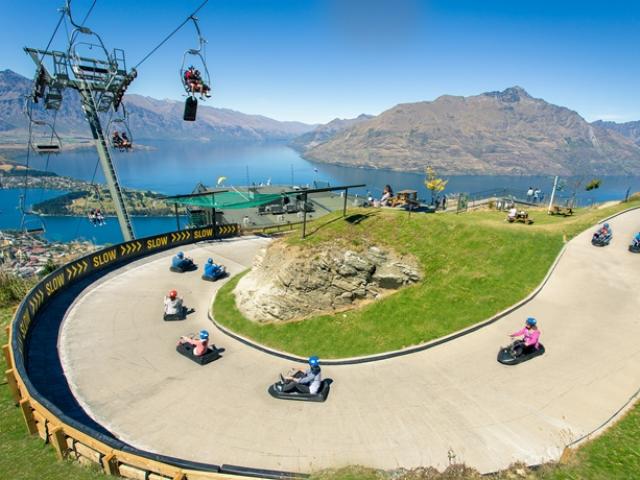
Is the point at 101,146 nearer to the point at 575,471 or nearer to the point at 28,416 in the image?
the point at 28,416

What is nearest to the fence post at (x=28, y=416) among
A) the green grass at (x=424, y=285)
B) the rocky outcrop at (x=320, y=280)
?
the green grass at (x=424, y=285)

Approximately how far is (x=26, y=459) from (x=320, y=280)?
12555 millimetres

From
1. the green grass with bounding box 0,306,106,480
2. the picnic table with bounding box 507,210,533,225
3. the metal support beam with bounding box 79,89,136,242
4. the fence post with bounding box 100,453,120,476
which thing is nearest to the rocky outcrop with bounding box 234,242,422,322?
the green grass with bounding box 0,306,106,480

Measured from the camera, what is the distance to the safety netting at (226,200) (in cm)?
2806

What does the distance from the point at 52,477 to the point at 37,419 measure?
2314 millimetres

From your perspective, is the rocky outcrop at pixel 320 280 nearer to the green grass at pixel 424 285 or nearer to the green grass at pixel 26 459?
the green grass at pixel 424 285

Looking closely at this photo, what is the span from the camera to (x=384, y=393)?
40.7ft

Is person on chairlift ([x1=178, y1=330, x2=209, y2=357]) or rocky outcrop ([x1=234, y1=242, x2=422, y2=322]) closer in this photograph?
person on chairlift ([x1=178, y1=330, x2=209, y2=357])

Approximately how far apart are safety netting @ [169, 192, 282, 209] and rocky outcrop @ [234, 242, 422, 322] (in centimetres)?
1006

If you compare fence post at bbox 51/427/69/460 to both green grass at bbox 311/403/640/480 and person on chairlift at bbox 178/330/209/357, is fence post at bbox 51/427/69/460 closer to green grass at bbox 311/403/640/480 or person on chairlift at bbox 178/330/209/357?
person on chairlift at bbox 178/330/209/357

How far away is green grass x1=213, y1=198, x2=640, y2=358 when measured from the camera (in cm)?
1570

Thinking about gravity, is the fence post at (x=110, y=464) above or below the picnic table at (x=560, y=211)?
below

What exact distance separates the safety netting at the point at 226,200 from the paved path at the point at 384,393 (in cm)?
1256

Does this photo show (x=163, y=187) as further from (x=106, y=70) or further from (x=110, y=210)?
(x=106, y=70)
